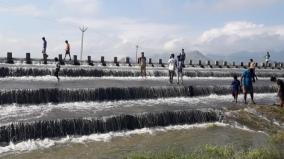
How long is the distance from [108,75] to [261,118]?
14806 millimetres

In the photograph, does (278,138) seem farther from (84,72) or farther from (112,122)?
(84,72)

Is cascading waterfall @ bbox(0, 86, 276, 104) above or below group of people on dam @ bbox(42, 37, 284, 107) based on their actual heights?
below

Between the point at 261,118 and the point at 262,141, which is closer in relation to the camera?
the point at 262,141

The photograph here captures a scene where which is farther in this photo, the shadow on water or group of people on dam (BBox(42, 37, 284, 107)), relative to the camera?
group of people on dam (BBox(42, 37, 284, 107))

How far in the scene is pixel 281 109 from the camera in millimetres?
21516

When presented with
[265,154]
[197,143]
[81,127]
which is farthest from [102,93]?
[265,154]

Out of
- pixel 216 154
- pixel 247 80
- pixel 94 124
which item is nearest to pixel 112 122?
pixel 94 124

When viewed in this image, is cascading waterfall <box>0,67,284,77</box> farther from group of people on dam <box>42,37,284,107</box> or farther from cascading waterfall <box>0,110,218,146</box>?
cascading waterfall <box>0,110,218,146</box>

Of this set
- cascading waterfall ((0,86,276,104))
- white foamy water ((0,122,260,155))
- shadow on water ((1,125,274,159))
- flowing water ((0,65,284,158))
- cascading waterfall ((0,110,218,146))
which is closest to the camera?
shadow on water ((1,125,274,159))

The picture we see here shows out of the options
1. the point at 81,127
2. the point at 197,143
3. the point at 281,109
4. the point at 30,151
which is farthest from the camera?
the point at 281,109

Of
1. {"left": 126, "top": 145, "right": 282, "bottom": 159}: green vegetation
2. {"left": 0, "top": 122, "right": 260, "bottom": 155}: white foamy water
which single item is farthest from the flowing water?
{"left": 126, "top": 145, "right": 282, "bottom": 159}: green vegetation

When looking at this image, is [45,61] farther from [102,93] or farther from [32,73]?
[102,93]

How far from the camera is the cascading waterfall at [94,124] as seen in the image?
1538 cm

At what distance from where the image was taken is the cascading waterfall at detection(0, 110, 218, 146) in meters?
15.4
